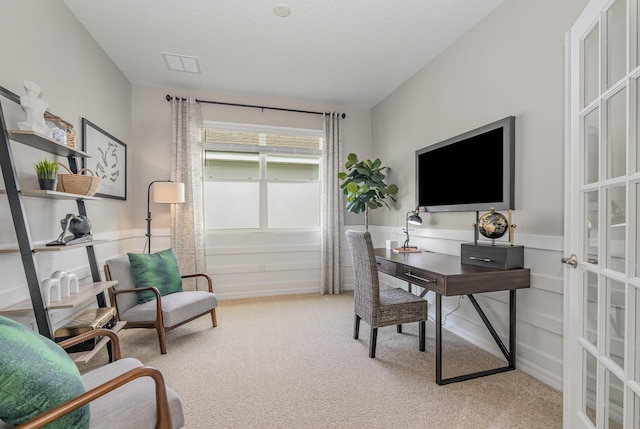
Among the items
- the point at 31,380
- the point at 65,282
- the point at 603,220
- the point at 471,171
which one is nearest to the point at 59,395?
the point at 31,380

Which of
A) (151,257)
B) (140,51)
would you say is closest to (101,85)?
(140,51)

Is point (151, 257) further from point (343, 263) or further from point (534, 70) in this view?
point (534, 70)

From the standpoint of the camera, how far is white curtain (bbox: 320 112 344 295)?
429 cm

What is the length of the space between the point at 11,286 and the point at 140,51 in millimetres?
2440

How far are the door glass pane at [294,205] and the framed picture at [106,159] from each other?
178 centimetres

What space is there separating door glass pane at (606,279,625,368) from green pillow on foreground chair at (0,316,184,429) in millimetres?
1749

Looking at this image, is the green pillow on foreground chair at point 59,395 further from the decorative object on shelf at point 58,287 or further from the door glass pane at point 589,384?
the door glass pane at point 589,384

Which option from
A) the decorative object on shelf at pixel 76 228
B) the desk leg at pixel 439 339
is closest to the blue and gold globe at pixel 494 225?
the desk leg at pixel 439 339

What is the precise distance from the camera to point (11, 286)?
66.9 inches

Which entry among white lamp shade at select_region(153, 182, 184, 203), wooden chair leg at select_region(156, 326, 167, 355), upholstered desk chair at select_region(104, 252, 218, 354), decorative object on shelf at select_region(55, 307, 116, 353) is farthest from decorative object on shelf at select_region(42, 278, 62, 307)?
white lamp shade at select_region(153, 182, 184, 203)

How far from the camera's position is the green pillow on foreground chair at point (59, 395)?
0.87 m

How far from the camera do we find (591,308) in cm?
129

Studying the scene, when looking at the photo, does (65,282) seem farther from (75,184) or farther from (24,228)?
(75,184)

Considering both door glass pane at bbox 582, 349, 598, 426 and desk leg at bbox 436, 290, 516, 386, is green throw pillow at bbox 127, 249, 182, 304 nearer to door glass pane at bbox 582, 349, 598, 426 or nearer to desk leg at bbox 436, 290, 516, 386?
desk leg at bbox 436, 290, 516, 386
